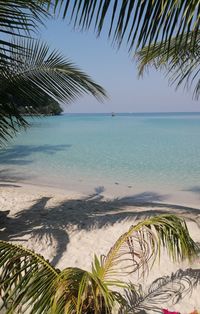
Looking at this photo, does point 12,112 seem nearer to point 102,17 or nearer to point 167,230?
point 167,230

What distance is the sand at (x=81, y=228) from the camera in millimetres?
3150

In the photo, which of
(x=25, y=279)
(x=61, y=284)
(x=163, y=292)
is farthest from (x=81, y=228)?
(x=61, y=284)

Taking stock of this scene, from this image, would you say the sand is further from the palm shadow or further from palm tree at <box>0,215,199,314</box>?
palm tree at <box>0,215,199,314</box>

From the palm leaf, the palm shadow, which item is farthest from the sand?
the palm leaf

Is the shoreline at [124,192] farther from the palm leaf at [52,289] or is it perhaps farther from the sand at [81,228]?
the palm leaf at [52,289]

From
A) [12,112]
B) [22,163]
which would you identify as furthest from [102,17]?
[22,163]

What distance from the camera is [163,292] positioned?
3.00 meters

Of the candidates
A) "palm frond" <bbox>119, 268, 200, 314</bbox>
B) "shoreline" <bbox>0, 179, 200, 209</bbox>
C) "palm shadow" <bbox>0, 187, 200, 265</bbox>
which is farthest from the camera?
"shoreline" <bbox>0, 179, 200, 209</bbox>

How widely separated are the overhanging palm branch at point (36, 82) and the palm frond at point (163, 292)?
2030 millimetres

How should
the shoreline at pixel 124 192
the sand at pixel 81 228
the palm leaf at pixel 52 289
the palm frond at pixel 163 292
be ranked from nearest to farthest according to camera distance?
1. the palm leaf at pixel 52 289
2. the palm frond at pixel 163 292
3. the sand at pixel 81 228
4. the shoreline at pixel 124 192

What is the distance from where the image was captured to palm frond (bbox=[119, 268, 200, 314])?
2773mm

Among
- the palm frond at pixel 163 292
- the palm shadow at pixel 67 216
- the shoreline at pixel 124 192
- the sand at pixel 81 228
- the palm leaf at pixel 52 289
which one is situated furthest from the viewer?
the shoreline at pixel 124 192

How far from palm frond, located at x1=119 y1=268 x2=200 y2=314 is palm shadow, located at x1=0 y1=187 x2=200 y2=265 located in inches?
46.1

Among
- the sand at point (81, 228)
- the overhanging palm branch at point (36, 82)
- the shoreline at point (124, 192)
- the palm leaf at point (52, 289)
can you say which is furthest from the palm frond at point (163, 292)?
the shoreline at point (124, 192)
